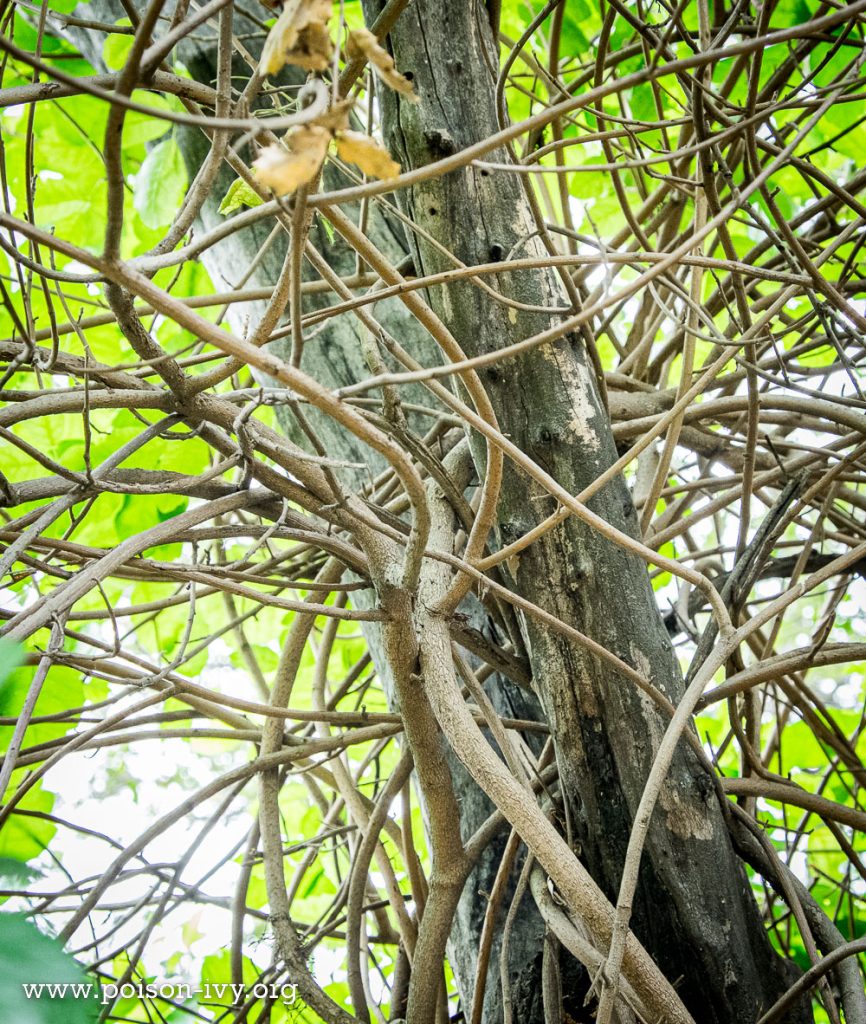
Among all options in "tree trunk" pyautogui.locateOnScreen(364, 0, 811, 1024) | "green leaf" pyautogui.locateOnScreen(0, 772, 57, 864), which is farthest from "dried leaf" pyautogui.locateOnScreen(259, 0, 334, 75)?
"green leaf" pyautogui.locateOnScreen(0, 772, 57, 864)

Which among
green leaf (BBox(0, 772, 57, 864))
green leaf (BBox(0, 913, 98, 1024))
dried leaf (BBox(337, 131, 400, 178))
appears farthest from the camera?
green leaf (BBox(0, 772, 57, 864))

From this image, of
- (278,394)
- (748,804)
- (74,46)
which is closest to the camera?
(278,394)

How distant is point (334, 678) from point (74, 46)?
1.05 m

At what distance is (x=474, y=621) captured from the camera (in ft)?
2.78

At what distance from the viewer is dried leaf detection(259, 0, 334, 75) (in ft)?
0.87

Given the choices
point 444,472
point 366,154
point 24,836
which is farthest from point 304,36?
point 24,836

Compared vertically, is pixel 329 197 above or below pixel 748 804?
above

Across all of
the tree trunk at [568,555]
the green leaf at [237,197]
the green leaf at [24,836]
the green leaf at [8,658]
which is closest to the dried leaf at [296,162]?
the green leaf at [8,658]

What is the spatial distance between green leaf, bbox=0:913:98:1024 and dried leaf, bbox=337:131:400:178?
236 mm

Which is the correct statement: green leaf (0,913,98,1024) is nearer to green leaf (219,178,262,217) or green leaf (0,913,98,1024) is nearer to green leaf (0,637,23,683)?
green leaf (0,637,23,683)

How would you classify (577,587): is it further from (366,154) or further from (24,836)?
(24,836)

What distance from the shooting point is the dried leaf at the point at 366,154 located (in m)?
0.27

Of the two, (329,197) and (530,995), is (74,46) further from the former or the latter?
(530,995)

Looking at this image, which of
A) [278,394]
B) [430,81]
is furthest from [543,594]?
[430,81]
